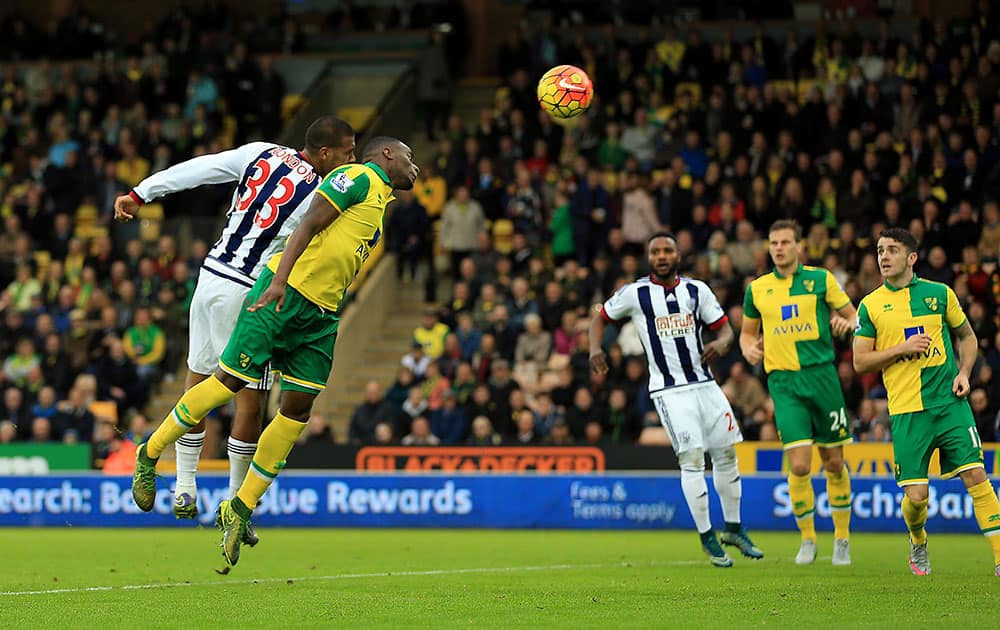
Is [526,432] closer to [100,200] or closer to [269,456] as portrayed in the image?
[269,456]

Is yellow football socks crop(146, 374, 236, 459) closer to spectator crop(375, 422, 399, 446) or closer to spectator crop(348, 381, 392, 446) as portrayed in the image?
spectator crop(375, 422, 399, 446)

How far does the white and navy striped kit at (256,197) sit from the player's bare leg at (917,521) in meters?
4.50

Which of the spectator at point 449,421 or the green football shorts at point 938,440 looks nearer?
the green football shorts at point 938,440

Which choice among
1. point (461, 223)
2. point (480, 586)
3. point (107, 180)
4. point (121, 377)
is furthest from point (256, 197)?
point (107, 180)

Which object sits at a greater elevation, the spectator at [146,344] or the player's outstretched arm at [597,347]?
the spectator at [146,344]

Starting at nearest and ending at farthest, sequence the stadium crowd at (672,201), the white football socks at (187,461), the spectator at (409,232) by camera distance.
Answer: the white football socks at (187,461) < the stadium crowd at (672,201) < the spectator at (409,232)

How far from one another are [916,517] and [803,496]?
173cm

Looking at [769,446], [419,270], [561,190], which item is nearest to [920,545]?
[769,446]

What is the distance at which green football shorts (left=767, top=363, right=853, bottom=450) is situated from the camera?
1208 centimetres

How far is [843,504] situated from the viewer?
12219mm

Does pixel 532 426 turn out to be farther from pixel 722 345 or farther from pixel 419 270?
pixel 722 345

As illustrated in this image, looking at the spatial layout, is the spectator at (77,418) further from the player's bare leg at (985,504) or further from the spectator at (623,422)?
the player's bare leg at (985,504)

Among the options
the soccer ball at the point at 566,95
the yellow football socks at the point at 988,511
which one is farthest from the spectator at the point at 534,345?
the yellow football socks at the point at 988,511

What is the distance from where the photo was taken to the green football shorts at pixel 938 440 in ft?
34.2
